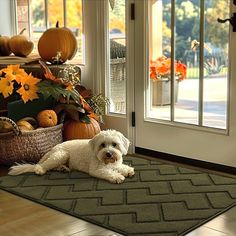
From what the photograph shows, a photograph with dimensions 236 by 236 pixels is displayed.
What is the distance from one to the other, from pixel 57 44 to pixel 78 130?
2.33ft

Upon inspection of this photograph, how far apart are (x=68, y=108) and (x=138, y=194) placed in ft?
3.64

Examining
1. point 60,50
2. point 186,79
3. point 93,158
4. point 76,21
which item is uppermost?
point 76,21

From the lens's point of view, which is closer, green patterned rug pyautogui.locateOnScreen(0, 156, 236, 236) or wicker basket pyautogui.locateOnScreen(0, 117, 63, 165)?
green patterned rug pyautogui.locateOnScreen(0, 156, 236, 236)

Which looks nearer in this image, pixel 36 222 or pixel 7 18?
pixel 36 222

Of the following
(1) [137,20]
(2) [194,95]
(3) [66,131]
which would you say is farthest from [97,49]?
(2) [194,95]

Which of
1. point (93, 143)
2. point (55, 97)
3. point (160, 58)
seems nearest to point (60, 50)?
point (55, 97)

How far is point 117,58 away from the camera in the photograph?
3.83 metres

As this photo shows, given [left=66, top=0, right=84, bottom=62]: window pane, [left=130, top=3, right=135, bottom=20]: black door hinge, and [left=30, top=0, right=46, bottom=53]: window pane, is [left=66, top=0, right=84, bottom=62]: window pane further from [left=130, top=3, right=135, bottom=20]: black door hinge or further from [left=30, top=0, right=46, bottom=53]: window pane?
[left=130, top=3, right=135, bottom=20]: black door hinge

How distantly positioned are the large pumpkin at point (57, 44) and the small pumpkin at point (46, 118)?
1.76ft

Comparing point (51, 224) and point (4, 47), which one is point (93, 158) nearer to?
point (51, 224)

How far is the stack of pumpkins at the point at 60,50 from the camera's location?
3.63 metres

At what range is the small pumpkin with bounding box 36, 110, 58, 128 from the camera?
11.3ft

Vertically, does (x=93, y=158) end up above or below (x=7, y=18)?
below

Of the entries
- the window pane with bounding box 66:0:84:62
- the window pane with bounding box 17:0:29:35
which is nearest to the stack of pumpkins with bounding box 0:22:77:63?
the window pane with bounding box 66:0:84:62
